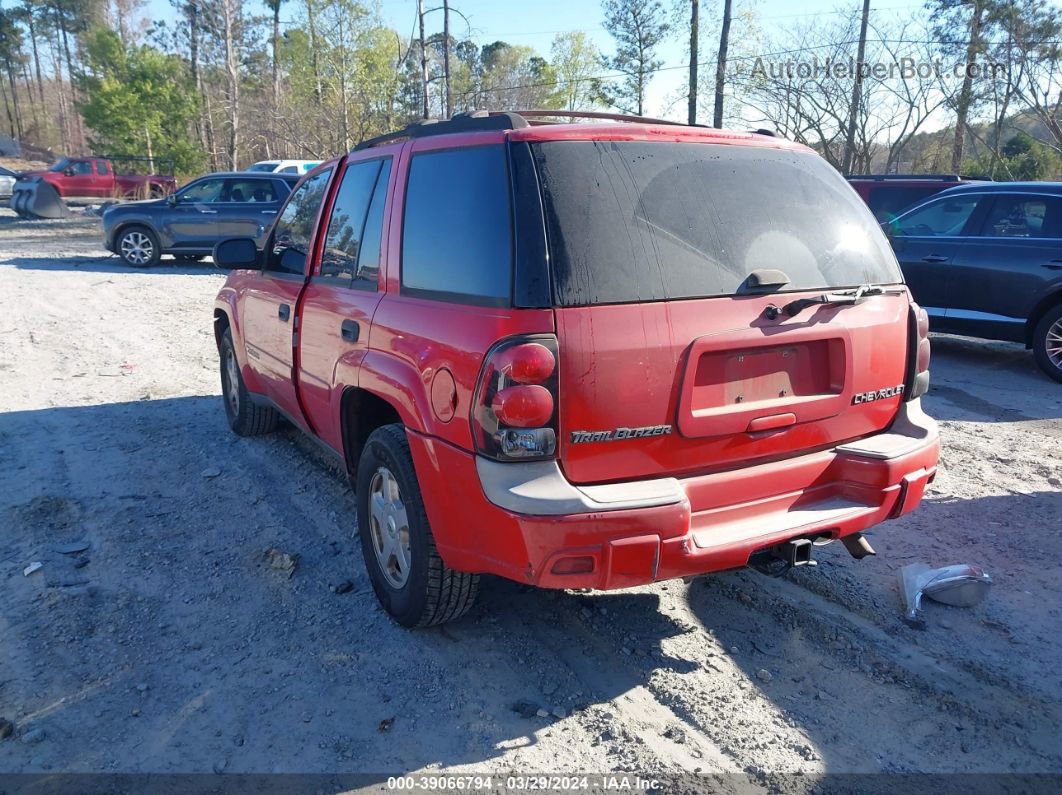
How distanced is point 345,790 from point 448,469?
1078 millimetres

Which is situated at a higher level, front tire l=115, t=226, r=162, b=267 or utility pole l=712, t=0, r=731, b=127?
utility pole l=712, t=0, r=731, b=127

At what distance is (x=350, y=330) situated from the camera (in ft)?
11.9

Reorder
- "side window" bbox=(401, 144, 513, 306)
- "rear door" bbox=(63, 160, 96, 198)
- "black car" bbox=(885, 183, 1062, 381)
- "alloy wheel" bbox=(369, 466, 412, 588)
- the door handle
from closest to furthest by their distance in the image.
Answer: "side window" bbox=(401, 144, 513, 306)
"alloy wheel" bbox=(369, 466, 412, 588)
the door handle
"black car" bbox=(885, 183, 1062, 381)
"rear door" bbox=(63, 160, 96, 198)

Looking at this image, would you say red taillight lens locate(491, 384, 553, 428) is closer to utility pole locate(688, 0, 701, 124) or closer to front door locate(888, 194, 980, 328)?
front door locate(888, 194, 980, 328)

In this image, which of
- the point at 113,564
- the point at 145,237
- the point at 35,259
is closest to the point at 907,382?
the point at 113,564

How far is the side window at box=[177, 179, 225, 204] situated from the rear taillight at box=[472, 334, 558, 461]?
1525 centimetres

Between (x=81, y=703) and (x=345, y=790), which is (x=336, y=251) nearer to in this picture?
(x=81, y=703)

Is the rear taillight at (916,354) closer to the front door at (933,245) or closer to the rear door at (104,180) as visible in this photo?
the front door at (933,245)

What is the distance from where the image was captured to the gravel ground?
2715 mm

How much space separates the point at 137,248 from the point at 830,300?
52.4 ft

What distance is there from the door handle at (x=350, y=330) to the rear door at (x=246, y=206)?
43.6ft

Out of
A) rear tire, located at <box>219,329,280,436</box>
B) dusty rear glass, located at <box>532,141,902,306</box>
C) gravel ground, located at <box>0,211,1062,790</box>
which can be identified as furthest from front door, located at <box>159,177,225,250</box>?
dusty rear glass, located at <box>532,141,902,306</box>

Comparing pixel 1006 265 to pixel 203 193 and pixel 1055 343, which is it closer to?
pixel 1055 343

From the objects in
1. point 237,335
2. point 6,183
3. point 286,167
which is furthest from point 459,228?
point 6,183
